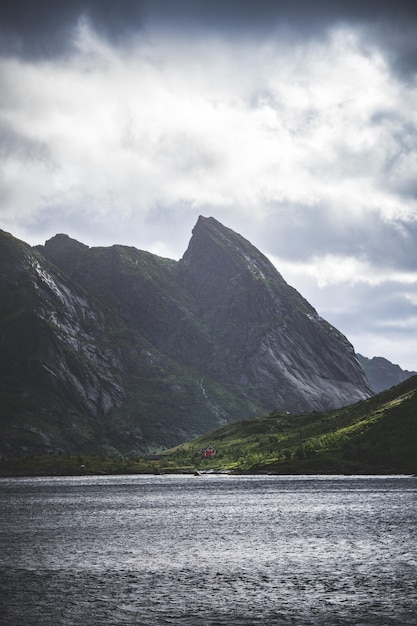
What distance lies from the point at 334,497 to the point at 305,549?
4137 inches

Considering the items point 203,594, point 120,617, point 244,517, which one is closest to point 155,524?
point 244,517

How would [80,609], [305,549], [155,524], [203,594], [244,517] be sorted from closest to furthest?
1. [80,609]
2. [203,594]
3. [305,549]
4. [155,524]
5. [244,517]

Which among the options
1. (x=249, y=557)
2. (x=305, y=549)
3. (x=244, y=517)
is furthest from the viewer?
(x=244, y=517)

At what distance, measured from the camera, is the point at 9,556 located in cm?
9012

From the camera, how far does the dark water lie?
53219 mm

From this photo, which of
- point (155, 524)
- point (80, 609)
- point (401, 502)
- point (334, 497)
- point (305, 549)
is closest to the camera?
point (80, 609)

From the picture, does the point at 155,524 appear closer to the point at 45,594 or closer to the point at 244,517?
Answer: the point at 244,517

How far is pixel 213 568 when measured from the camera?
77.2 meters

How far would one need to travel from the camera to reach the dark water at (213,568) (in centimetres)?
5322

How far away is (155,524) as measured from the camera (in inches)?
5256

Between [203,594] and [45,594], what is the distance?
1470 centimetres

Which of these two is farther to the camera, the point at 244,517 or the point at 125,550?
the point at 244,517

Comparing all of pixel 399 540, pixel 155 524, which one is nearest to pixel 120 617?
pixel 399 540

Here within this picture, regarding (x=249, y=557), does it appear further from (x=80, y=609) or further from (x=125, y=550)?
(x=80, y=609)
